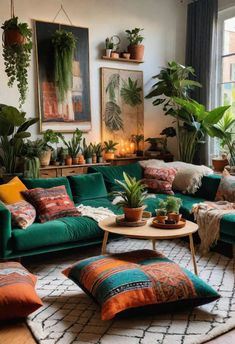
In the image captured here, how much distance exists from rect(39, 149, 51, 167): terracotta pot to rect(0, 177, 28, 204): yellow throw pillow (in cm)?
76

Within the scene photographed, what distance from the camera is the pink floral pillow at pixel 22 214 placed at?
315 cm

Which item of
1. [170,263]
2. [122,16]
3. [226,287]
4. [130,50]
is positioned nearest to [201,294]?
[170,263]

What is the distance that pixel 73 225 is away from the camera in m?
3.31

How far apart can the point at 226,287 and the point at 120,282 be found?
976 millimetres

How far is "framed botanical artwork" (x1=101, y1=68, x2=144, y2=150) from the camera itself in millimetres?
5102

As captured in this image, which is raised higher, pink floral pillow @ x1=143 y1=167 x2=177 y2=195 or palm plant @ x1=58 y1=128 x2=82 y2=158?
palm plant @ x1=58 y1=128 x2=82 y2=158

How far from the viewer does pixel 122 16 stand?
512 centimetres

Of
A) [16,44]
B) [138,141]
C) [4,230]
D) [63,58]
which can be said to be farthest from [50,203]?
[138,141]

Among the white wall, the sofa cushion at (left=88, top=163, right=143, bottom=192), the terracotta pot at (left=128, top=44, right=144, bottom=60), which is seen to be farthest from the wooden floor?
the terracotta pot at (left=128, top=44, right=144, bottom=60)

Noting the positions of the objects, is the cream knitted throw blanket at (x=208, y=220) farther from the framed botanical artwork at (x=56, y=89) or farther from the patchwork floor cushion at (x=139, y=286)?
the framed botanical artwork at (x=56, y=89)

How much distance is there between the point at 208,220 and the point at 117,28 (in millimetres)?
3080

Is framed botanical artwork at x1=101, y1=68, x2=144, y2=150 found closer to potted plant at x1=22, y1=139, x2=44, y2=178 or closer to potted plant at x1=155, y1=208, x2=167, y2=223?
potted plant at x1=22, y1=139, x2=44, y2=178

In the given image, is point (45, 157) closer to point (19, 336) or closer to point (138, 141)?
point (138, 141)

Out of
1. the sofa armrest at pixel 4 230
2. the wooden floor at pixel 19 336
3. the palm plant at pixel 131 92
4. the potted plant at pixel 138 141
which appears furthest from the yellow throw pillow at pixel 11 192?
the palm plant at pixel 131 92
